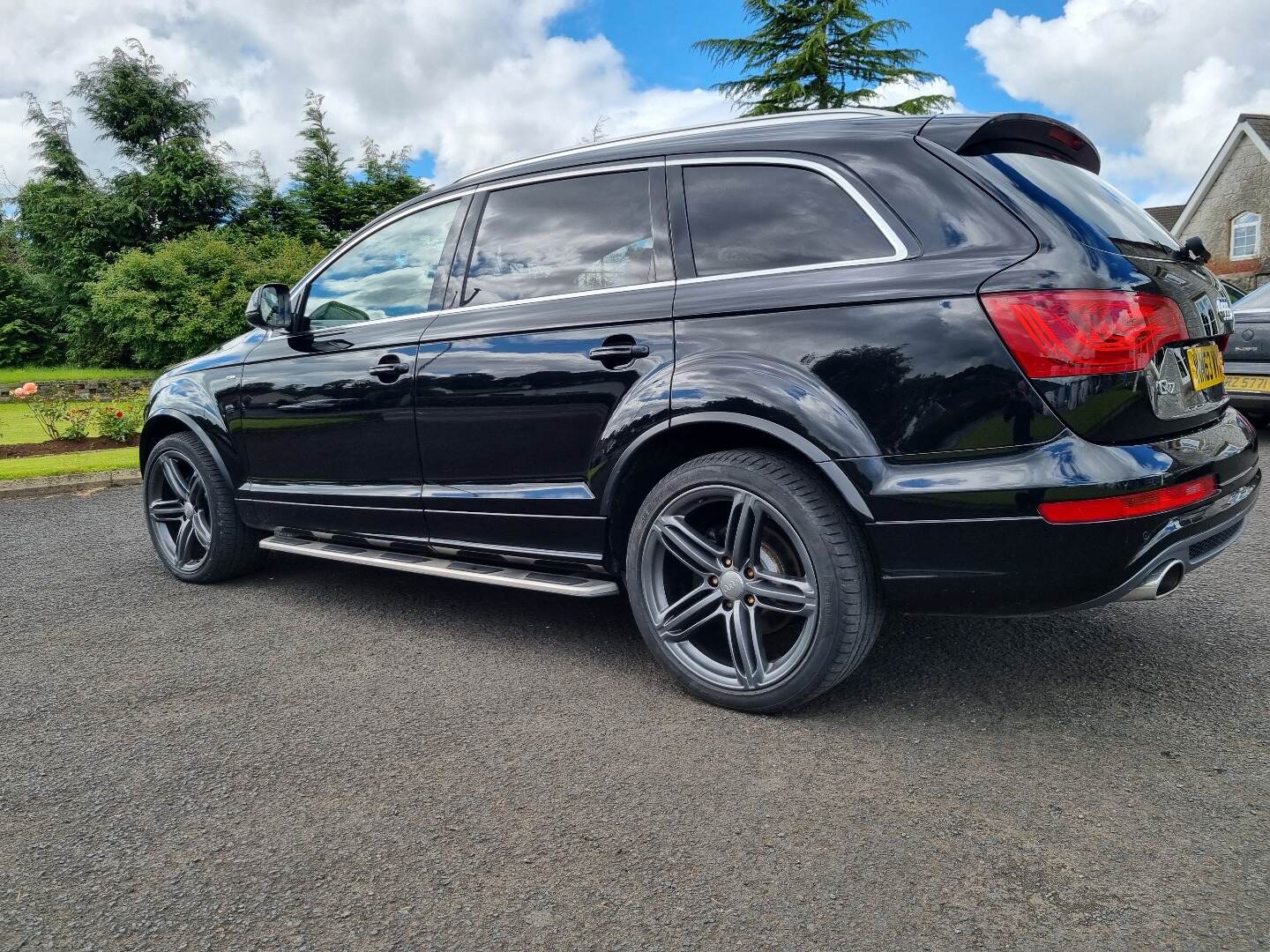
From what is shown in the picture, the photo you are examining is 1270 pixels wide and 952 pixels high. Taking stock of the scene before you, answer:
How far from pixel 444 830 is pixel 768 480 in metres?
1.33

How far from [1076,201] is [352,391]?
282 centimetres

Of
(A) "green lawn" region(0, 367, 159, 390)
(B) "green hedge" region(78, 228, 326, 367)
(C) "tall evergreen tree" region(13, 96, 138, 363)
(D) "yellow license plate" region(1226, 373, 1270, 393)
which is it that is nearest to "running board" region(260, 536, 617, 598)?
(D) "yellow license plate" region(1226, 373, 1270, 393)

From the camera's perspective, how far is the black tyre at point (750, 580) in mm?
2742

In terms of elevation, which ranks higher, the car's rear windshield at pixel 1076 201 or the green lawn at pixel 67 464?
the car's rear windshield at pixel 1076 201

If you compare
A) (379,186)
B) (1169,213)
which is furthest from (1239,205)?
(379,186)

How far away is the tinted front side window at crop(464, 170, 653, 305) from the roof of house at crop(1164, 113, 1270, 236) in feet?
114

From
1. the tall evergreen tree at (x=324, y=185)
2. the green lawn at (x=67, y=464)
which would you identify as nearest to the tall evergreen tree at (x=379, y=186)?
the tall evergreen tree at (x=324, y=185)

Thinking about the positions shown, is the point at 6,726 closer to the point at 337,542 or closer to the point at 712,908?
the point at 337,542

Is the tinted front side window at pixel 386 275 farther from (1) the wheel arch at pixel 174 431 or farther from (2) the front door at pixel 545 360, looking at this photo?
(1) the wheel arch at pixel 174 431

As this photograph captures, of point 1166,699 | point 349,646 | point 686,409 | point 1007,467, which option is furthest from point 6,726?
point 1166,699

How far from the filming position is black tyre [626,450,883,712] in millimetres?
2742

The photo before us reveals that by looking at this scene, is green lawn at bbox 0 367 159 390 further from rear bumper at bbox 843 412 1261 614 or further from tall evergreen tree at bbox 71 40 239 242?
rear bumper at bbox 843 412 1261 614

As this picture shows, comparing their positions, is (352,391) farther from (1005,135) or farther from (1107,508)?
(1107,508)

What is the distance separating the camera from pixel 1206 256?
10.2 feet
